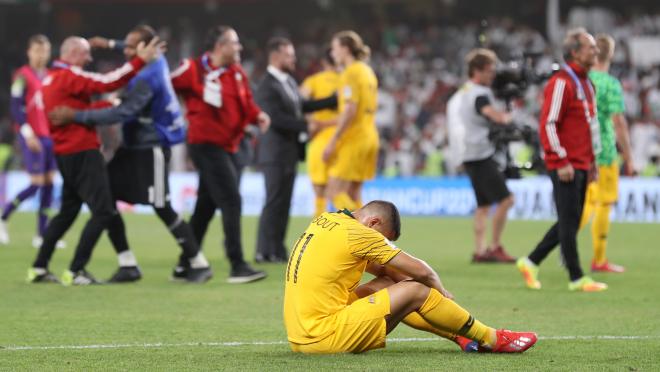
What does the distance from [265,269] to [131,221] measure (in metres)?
8.72

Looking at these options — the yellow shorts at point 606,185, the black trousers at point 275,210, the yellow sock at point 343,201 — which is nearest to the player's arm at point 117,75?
the yellow sock at point 343,201

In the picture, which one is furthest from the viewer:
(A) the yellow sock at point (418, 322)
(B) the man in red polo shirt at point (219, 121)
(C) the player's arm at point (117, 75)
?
(B) the man in red polo shirt at point (219, 121)

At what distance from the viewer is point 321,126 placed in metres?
14.0

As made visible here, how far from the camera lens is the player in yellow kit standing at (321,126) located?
549 inches

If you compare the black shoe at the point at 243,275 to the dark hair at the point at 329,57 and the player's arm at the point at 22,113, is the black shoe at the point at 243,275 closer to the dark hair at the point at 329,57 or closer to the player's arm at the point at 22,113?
the dark hair at the point at 329,57

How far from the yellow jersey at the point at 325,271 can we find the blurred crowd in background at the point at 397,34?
2112 cm

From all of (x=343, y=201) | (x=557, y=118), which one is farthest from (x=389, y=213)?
(x=343, y=201)

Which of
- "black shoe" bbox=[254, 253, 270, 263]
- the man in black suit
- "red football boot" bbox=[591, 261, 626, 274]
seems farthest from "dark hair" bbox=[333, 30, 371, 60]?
"red football boot" bbox=[591, 261, 626, 274]

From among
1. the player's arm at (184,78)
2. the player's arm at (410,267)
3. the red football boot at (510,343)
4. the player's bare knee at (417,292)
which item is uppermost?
the player's arm at (184,78)

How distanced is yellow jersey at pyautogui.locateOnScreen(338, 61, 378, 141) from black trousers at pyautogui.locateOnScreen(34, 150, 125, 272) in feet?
9.33

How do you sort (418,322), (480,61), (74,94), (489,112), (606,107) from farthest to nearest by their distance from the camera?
(480,61), (489,112), (606,107), (74,94), (418,322)

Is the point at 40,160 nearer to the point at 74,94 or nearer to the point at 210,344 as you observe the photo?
the point at 74,94

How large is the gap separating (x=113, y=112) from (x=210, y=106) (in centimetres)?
100

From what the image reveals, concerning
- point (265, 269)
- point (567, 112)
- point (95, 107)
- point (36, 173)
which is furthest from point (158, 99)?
point (36, 173)
